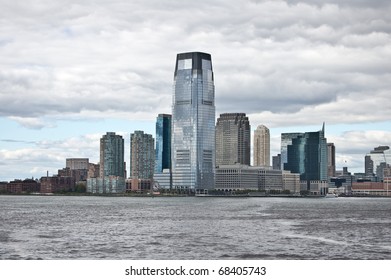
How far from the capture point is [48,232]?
7838 centimetres

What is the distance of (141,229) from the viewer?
84125mm

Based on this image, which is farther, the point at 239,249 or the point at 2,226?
the point at 2,226

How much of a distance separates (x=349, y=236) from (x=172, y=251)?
23475 millimetres

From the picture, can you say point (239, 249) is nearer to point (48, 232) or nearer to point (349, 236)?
point (349, 236)
